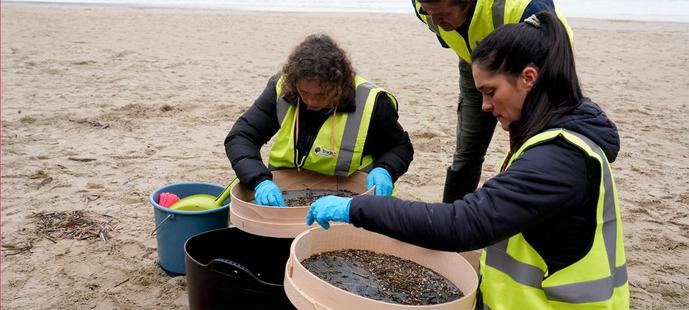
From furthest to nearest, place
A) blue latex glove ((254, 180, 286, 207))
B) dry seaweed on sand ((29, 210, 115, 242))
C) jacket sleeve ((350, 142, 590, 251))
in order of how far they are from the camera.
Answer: dry seaweed on sand ((29, 210, 115, 242)) < blue latex glove ((254, 180, 286, 207)) < jacket sleeve ((350, 142, 590, 251))

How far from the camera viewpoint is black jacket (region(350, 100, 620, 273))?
1.54m

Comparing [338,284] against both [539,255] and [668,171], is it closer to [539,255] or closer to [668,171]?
[539,255]

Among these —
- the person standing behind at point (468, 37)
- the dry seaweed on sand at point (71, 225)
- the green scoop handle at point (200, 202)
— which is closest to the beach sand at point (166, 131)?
the dry seaweed on sand at point (71, 225)

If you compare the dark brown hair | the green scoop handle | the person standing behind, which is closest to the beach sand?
the green scoop handle

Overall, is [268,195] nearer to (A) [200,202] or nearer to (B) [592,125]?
(A) [200,202]

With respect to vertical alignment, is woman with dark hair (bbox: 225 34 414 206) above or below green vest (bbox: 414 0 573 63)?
below

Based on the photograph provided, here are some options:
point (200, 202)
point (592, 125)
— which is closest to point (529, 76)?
point (592, 125)

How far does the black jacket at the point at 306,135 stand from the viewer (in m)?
2.78

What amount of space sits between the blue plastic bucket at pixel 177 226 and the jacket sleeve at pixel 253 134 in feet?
0.94

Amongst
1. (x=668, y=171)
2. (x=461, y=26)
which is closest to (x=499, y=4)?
(x=461, y=26)

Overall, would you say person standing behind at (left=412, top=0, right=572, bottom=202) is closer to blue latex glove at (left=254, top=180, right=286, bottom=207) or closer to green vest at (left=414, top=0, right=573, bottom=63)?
green vest at (left=414, top=0, right=573, bottom=63)

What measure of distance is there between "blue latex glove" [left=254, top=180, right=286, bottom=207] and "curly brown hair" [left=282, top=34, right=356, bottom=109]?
0.43 meters

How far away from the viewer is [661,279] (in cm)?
321

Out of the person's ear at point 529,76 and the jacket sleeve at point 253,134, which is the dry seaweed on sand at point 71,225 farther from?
the person's ear at point 529,76
